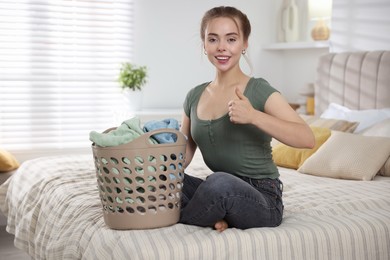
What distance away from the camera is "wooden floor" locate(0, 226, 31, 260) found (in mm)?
3660

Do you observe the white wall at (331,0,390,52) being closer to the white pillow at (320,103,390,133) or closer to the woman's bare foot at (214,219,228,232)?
the white pillow at (320,103,390,133)

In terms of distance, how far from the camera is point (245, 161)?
7.03ft

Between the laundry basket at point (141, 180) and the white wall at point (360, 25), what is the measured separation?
2.57 meters

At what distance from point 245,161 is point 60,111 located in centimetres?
307

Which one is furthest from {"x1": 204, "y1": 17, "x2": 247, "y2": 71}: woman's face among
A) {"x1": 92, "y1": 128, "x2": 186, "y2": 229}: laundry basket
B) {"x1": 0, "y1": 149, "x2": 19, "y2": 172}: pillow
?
{"x1": 0, "y1": 149, "x2": 19, "y2": 172}: pillow

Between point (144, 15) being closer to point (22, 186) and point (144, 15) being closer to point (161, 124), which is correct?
point (22, 186)

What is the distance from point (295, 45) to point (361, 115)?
4.80ft

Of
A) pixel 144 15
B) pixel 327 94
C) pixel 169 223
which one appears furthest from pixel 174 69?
pixel 169 223

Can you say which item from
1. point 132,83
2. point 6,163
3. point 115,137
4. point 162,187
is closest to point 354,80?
point 132,83

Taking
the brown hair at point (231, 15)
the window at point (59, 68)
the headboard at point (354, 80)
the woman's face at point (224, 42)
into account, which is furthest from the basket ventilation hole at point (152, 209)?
the window at point (59, 68)

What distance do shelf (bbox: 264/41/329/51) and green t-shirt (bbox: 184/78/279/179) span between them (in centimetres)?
270

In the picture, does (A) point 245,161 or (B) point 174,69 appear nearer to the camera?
(A) point 245,161

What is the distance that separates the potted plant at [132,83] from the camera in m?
4.85

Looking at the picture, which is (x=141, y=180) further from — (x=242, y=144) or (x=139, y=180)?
(x=242, y=144)
